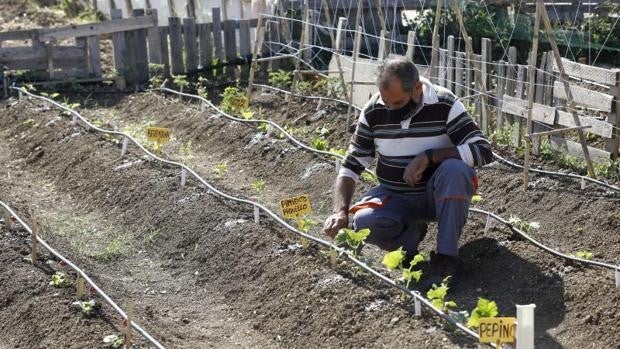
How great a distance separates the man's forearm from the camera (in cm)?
578

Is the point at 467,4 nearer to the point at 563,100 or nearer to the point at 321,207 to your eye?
the point at 563,100

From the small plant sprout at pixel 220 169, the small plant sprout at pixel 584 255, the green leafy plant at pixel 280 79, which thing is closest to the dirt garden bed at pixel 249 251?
the small plant sprout at pixel 220 169

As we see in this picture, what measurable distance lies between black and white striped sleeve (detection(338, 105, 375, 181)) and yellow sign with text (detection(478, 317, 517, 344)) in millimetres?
1863

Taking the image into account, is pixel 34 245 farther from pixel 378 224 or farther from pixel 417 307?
pixel 417 307

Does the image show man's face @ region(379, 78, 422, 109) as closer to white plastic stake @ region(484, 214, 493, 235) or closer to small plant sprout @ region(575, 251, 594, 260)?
white plastic stake @ region(484, 214, 493, 235)

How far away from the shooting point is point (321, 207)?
25.0 feet

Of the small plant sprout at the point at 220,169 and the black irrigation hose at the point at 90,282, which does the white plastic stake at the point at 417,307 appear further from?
the small plant sprout at the point at 220,169

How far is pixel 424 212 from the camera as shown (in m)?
5.86

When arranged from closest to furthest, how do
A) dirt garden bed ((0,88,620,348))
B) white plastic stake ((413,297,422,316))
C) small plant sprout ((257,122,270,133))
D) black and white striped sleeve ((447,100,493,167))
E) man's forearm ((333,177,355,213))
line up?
white plastic stake ((413,297,422,316)) → dirt garden bed ((0,88,620,348)) → black and white striped sleeve ((447,100,493,167)) → man's forearm ((333,177,355,213)) → small plant sprout ((257,122,270,133))

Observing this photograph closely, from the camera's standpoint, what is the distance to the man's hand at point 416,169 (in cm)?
559

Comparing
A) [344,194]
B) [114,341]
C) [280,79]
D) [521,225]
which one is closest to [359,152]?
[344,194]

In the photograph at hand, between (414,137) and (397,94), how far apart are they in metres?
0.35

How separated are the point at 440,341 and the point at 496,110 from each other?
15.5 ft

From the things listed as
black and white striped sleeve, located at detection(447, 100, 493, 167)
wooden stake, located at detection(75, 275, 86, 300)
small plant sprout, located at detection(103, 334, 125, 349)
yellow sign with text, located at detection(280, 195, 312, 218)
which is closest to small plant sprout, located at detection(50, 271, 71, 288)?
wooden stake, located at detection(75, 275, 86, 300)
